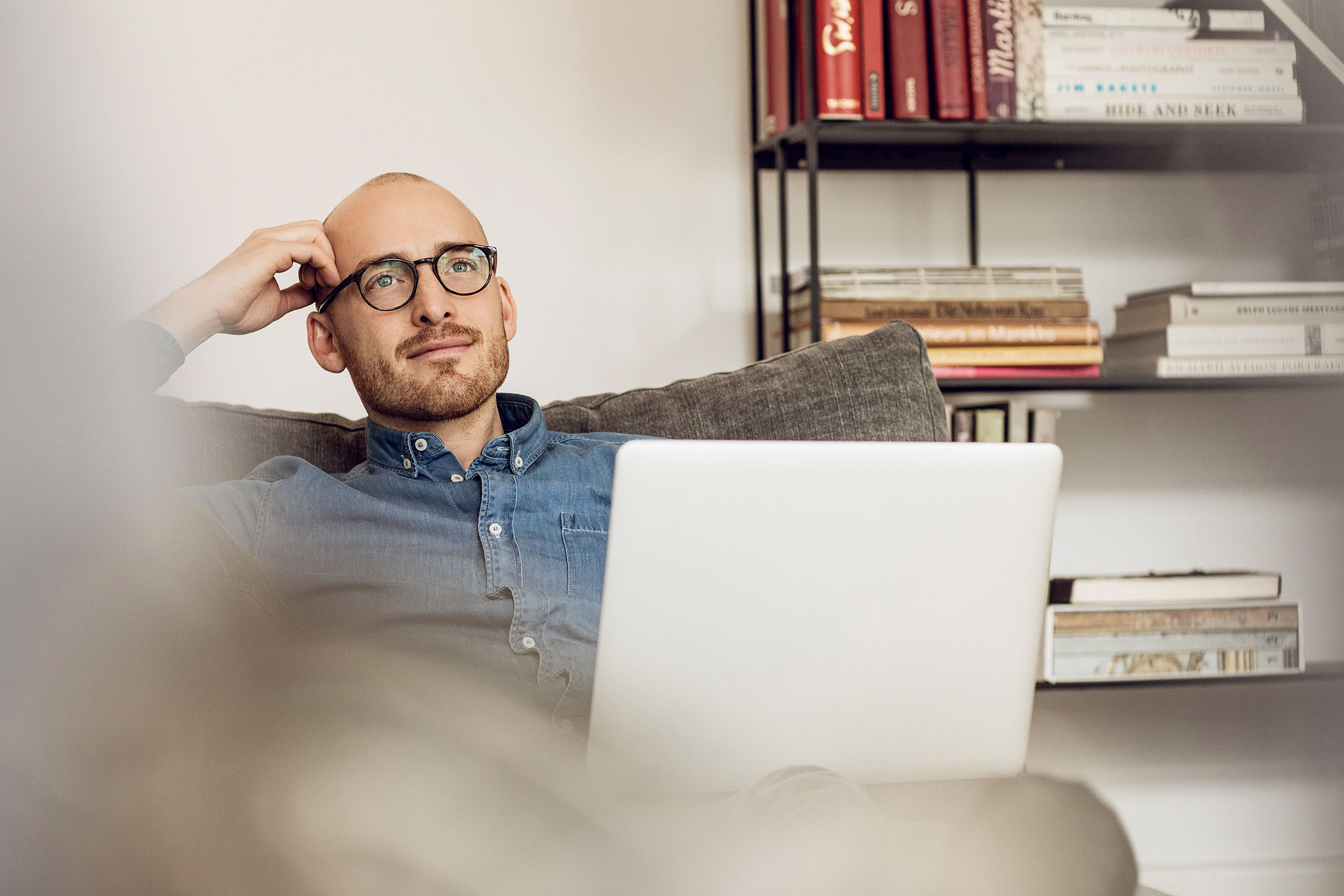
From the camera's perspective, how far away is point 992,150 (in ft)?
6.42

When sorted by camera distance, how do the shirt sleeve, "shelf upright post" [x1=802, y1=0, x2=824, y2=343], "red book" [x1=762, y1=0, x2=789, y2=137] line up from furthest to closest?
"red book" [x1=762, y1=0, x2=789, y2=137] → "shelf upright post" [x1=802, y1=0, x2=824, y2=343] → the shirt sleeve

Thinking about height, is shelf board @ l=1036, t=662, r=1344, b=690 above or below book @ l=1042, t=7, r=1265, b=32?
below

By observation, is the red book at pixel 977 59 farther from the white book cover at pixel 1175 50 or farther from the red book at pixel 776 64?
the red book at pixel 776 64

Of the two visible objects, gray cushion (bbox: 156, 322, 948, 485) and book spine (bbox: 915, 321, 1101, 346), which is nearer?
gray cushion (bbox: 156, 322, 948, 485)

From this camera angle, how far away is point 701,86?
1918mm

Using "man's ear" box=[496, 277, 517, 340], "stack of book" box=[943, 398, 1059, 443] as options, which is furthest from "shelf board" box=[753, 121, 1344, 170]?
"man's ear" box=[496, 277, 517, 340]

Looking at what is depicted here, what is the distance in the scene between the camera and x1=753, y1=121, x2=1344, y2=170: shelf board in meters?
1.70

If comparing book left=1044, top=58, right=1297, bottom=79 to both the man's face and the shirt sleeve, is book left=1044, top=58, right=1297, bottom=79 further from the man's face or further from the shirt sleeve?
the shirt sleeve

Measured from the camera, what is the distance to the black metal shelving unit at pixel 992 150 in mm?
1674

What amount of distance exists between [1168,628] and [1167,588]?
66mm

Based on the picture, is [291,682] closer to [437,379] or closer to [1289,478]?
[437,379]

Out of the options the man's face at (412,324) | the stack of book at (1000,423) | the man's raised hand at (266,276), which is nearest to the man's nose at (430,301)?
the man's face at (412,324)

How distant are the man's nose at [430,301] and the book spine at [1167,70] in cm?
106

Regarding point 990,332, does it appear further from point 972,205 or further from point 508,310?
point 508,310
